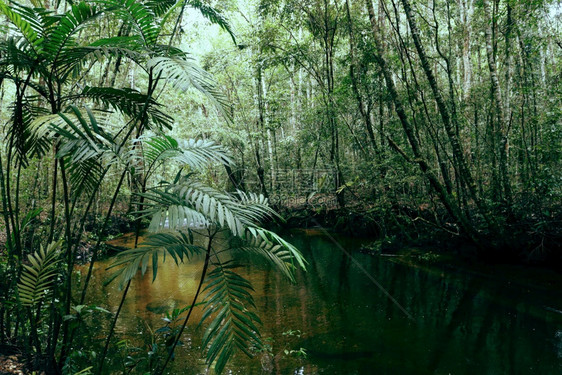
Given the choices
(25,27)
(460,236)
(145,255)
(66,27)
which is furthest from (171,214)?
(460,236)

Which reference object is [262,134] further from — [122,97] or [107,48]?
[107,48]

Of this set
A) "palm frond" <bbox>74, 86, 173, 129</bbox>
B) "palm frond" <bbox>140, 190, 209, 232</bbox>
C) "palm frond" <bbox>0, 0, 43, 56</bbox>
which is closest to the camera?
"palm frond" <bbox>140, 190, 209, 232</bbox>

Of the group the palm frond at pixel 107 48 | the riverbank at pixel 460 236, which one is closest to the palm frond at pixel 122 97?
the palm frond at pixel 107 48

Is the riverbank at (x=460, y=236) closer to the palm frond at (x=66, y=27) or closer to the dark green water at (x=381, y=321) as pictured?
the dark green water at (x=381, y=321)

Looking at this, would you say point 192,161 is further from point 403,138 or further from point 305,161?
point 305,161

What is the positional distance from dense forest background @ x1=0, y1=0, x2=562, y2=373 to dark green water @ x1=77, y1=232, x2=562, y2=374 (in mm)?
1041

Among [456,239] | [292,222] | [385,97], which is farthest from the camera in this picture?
[292,222]

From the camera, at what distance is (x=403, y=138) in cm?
957

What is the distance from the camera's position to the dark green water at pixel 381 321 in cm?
352

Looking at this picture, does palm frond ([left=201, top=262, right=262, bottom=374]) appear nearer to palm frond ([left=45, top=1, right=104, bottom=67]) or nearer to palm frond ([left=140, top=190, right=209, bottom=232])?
palm frond ([left=140, top=190, right=209, bottom=232])

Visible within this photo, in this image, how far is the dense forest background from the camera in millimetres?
1996

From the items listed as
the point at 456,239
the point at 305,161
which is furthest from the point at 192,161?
the point at 305,161

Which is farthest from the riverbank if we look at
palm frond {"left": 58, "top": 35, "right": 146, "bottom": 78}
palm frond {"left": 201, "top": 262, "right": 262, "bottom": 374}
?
palm frond {"left": 58, "top": 35, "right": 146, "bottom": 78}

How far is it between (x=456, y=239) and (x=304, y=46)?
7.13 meters
